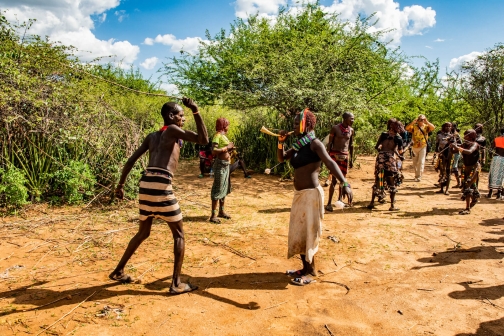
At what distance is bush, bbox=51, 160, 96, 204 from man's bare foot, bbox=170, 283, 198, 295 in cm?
369

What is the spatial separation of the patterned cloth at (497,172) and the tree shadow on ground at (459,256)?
2.74 m

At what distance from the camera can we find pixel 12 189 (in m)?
5.79

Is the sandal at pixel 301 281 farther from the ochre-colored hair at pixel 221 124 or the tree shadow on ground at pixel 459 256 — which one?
the ochre-colored hair at pixel 221 124

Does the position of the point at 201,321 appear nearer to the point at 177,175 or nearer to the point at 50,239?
the point at 50,239

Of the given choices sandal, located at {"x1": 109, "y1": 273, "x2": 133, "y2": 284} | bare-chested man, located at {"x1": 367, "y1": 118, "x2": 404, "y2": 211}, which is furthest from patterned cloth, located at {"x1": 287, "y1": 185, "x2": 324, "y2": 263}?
bare-chested man, located at {"x1": 367, "y1": 118, "x2": 404, "y2": 211}

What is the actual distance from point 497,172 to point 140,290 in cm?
692

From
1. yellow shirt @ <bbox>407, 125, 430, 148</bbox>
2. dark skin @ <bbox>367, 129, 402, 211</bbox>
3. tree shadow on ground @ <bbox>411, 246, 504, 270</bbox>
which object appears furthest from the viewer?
yellow shirt @ <bbox>407, 125, 430, 148</bbox>

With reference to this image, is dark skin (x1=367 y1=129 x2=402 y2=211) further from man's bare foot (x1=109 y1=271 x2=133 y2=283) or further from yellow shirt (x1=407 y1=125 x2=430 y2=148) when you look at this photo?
man's bare foot (x1=109 y1=271 x2=133 y2=283)

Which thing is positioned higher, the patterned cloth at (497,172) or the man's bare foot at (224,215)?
the patterned cloth at (497,172)

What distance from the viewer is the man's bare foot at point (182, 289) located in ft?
11.5

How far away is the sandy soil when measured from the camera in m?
3.07

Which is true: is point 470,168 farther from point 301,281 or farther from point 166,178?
point 166,178

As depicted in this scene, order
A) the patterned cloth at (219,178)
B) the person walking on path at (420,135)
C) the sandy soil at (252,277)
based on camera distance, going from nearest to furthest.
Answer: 1. the sandy soil at (252,277)
2. the patterned cloth at (219,178)
3. the person walking on path at (420,135)

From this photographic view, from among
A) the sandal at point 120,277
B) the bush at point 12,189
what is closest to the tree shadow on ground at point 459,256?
the sandal at point 120,277
